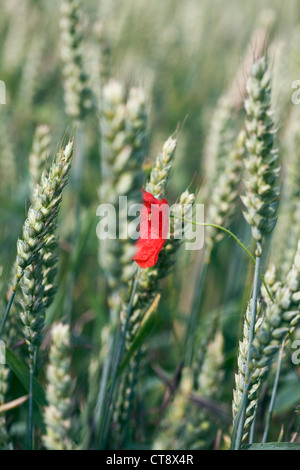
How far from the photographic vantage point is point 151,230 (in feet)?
2.57

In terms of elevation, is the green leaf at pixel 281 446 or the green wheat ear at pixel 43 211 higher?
the green wheat ear at pixel 43 211

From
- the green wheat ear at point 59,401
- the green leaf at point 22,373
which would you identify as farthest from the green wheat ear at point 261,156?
the green leaf at point 22,373

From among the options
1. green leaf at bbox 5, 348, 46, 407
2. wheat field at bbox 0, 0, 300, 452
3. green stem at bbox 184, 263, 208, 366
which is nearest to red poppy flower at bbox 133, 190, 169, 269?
wheat field at bbox 0, 0, 300, 452

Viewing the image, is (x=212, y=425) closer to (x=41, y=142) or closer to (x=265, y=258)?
(x=265, y=258)

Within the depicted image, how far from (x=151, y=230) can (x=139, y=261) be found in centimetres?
6

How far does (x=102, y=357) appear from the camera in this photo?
39.7 inches

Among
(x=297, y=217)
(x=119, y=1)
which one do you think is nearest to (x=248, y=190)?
(x=297, y=217)

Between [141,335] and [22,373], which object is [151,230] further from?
[22,373]

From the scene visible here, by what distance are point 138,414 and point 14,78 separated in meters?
2.00

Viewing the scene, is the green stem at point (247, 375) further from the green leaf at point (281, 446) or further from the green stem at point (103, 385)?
the green stem at point (103, 385)

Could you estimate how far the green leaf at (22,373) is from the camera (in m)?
0.87

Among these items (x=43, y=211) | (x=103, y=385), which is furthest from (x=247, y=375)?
(x=43, y=211)

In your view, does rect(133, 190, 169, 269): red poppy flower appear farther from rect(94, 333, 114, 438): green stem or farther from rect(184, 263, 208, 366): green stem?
rect(184, 263, 208, 366): green stem

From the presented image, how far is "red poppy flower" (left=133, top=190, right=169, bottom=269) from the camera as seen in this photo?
2.46 ft
